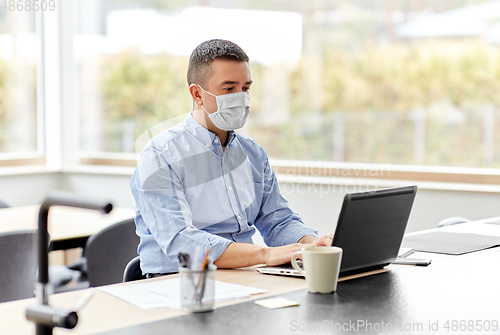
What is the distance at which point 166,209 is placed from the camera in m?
1.56

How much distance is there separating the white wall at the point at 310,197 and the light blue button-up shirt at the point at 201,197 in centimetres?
44

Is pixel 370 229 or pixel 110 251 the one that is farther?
pixel 110 251

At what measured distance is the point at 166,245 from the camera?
5.04ft

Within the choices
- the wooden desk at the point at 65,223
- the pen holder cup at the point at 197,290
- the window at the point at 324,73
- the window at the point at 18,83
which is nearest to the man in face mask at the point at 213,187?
the pen holder cup at the point at 197,290

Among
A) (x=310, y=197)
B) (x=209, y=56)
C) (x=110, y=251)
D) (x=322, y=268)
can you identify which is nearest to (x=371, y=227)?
(x=322, y=268)

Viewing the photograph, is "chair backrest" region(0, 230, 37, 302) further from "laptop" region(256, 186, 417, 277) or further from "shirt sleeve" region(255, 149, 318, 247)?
"laptop" region(256, 186, 417, 277)

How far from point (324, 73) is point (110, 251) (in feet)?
6.83

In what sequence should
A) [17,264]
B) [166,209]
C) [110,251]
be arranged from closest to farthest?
[166,209] → [17,264] → [110,251]

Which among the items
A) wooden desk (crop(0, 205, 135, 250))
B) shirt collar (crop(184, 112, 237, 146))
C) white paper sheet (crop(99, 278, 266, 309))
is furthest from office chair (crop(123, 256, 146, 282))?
wooden desk (crop(0, 205, 135, 250))

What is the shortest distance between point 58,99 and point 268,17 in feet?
6.30

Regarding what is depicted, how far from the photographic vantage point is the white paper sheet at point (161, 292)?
116cm

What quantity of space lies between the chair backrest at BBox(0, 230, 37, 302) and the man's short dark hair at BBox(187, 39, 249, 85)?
0.77 metres

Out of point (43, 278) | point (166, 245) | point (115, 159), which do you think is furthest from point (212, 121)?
point (115, 159)

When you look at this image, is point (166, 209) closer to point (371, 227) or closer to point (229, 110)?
point (229, 110)
